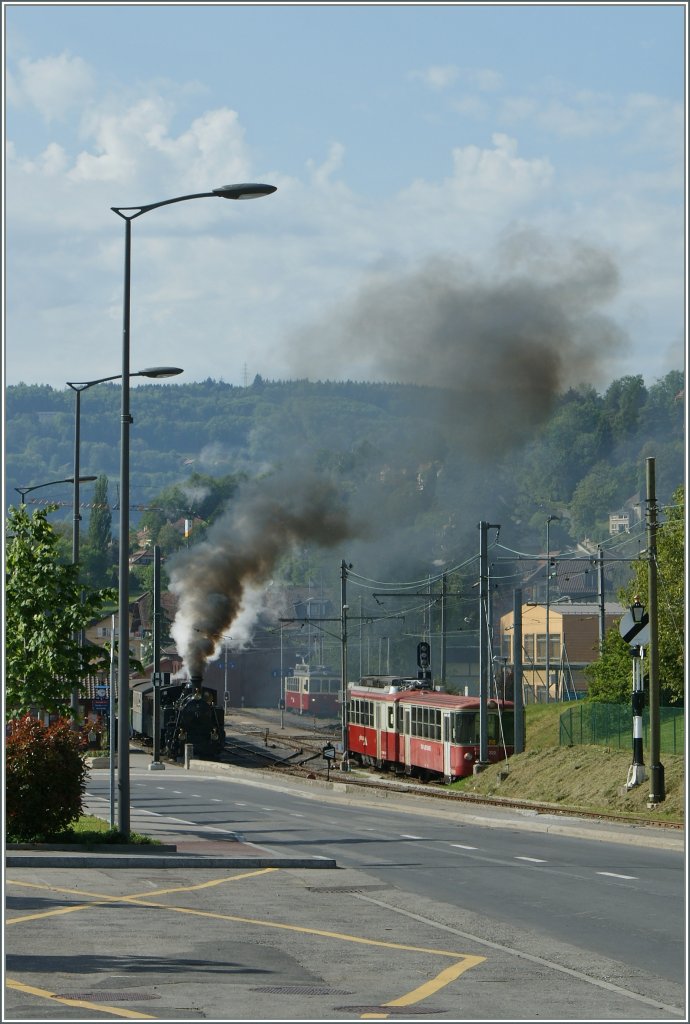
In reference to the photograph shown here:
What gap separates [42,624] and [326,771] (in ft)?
124

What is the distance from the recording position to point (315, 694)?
427ft

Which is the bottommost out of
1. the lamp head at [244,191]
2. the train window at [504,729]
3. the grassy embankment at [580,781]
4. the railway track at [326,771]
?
the railway track at [326,771]

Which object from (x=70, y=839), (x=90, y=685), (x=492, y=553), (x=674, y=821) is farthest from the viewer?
(x=492, y=553)

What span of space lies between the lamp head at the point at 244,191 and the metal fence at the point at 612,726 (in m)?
26.0

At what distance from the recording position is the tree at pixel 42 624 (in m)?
28.5

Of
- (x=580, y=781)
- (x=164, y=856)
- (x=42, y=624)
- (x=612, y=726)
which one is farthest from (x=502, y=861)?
(x=612, y=726)

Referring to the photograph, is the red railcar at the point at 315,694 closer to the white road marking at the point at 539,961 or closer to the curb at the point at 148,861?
the curb at the point at 148,861

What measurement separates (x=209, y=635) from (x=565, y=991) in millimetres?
61457

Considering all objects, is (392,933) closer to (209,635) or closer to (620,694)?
(620,694)

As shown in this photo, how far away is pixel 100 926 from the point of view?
15891 mm

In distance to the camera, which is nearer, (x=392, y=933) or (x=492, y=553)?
(x=392, y=933)

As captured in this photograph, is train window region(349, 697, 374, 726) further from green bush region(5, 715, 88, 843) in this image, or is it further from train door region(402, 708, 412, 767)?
green bush region(5, 715, 88, 843)

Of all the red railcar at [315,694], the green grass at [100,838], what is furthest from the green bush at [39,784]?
the red railcar at [315,694]

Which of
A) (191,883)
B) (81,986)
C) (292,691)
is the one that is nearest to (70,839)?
(191,883)
